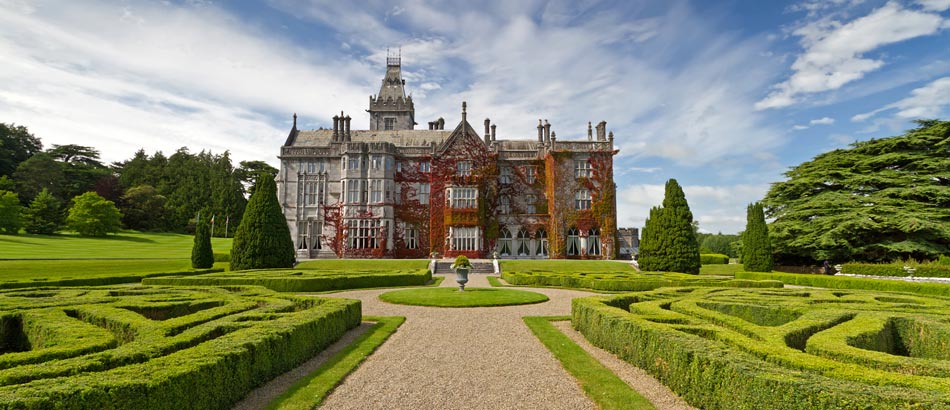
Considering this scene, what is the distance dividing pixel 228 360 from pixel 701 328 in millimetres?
8083

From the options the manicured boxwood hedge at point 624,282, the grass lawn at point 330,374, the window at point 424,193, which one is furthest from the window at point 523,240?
the grass lawn at point 330,374

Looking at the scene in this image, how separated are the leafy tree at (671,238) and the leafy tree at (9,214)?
63531mm

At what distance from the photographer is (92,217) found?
56500mm

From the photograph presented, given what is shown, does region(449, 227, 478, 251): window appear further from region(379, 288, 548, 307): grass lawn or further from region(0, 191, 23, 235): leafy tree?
region(0, 191, 23, 235): leafy tree

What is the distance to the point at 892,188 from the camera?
3206 centimetres

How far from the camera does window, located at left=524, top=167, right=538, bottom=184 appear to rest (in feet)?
144

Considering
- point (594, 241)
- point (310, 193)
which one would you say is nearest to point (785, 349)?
point (594, 241)

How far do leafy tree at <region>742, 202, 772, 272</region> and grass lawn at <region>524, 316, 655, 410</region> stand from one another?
25574 mm

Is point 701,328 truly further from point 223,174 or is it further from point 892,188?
point 223,174

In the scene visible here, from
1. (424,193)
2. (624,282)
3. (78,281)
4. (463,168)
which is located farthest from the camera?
(424,193)

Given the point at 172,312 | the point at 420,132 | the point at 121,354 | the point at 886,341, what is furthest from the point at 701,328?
the point at 420,132

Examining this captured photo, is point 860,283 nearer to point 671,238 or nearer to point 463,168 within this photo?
point 671,238

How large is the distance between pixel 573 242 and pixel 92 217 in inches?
2188

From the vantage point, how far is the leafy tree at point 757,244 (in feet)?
105
